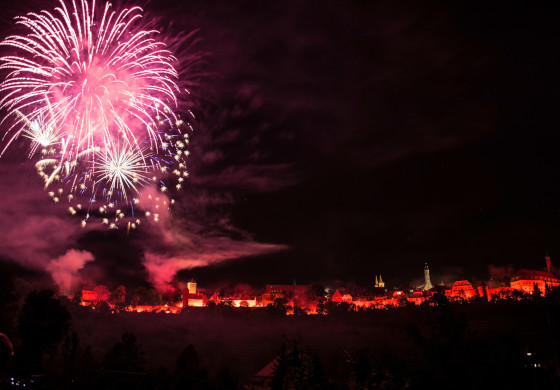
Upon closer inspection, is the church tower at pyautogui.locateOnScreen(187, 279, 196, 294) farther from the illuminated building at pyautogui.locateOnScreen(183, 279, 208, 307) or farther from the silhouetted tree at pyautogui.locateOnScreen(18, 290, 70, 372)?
the silhouetted tree at pyautogui.locateOnScreen(18, 290, 70, 372)

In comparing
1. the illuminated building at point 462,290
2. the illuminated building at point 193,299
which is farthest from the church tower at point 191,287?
the illuminated building at point 462,290

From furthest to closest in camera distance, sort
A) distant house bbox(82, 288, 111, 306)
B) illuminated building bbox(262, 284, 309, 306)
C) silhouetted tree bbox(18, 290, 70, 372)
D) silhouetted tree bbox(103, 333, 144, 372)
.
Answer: illuminated building bbox(262, 284, 309, 306) → distant house bbox(82, 288, 111, 306) → silhouetted tree bbox(103, 333, 144, 372) → silhouetted tree bbox(18, 290, 70, 372)

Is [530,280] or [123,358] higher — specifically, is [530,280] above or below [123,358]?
above

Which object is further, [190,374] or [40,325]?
[190,374]

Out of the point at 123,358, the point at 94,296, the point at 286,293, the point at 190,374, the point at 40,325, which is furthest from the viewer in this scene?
the point at 286,293

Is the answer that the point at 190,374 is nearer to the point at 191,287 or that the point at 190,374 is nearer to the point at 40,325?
the point at 40,325

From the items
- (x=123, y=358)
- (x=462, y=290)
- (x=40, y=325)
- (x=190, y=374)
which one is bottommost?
(x=190, y=374)

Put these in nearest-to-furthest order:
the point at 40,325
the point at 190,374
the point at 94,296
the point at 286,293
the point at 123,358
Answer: the point at 40,325 → the point at 123,358 → the point at 190,374 → the point at 94,296 → the point at 286,293

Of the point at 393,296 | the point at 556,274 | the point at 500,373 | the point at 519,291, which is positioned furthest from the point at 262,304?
the point at 500,373

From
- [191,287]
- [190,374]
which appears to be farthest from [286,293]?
[190,374]

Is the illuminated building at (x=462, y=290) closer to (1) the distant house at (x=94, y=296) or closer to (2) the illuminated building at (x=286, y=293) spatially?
(2) the illuminated building at (x=286, y=293)

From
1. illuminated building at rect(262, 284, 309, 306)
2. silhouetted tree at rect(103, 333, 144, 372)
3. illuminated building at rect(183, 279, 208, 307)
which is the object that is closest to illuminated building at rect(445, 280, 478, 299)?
illuminated building at rect(262, 284, 309, 306)

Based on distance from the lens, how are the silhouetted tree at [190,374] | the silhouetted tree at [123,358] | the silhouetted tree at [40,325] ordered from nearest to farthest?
the silhouetted tree at [40,325]
the silhouetted tree at [190,374]
the silhouetted tree at [123,358]
